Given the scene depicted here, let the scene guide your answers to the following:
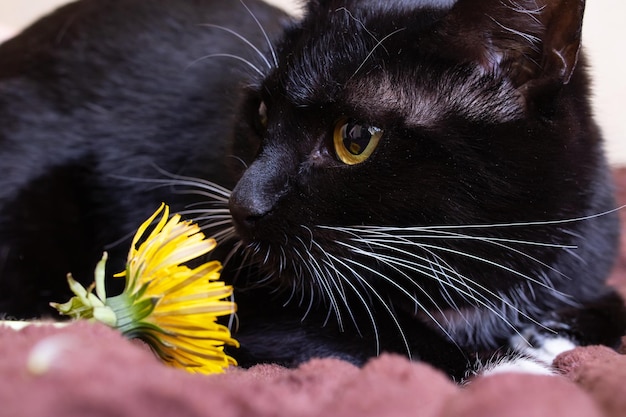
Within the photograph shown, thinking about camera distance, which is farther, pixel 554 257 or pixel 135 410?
pixel 554 257

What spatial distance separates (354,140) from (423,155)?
9cm

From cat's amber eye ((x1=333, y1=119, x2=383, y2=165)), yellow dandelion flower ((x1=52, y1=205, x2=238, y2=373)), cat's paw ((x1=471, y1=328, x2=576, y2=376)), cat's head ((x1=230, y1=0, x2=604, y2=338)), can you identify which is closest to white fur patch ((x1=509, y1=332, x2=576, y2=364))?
cat's paw ((x1=471, y1=328, x2=576, y2=376))

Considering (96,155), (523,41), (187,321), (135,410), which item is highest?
(523,41)

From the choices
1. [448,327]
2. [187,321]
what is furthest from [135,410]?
[448,327]

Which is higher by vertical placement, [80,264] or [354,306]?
[354,306]

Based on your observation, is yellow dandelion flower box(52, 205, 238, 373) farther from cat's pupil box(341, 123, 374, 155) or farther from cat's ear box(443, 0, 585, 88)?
cat's ear box(443, 0, 585, 88)

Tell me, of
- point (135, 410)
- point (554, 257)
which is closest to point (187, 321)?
point (135, 410)

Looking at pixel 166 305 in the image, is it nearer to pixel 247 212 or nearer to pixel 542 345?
pixel 247 212

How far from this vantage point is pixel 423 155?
76cm

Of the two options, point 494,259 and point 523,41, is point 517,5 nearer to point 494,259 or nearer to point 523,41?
point 523,41

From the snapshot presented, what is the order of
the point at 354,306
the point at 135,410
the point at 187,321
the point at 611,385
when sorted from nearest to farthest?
the point at 135,410 < the point at 611,385 < the point at 187,321 < the point at 354,306

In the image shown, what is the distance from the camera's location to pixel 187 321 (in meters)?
0.60

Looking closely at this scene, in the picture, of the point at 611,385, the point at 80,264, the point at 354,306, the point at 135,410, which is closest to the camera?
the point at 135,410

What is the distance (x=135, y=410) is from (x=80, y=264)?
0.80 m
